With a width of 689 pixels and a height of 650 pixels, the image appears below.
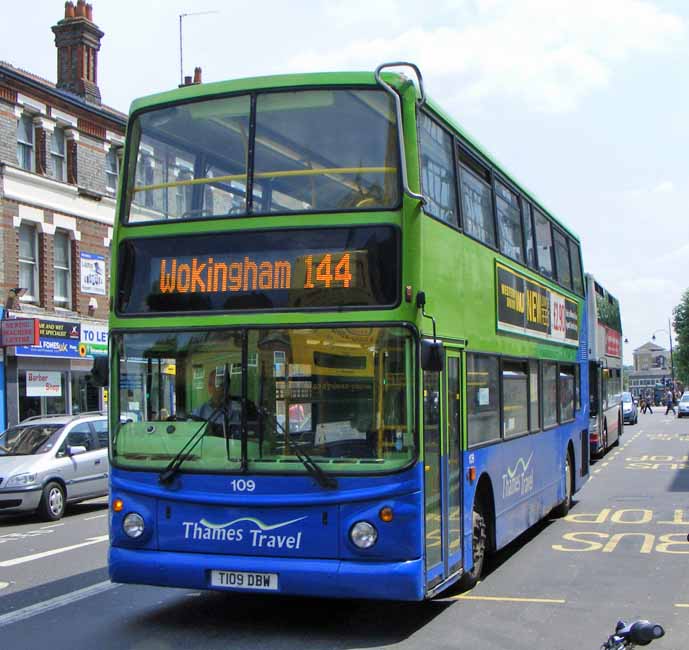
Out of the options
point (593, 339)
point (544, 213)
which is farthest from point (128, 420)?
point (593, 339)

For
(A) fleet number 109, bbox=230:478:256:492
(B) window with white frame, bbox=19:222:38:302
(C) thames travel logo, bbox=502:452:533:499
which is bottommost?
(C) thames travel logo, bbox=502:452:533:499

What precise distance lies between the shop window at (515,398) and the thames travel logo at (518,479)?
0.37 meters

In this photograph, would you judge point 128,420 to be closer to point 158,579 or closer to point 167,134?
point 158,579

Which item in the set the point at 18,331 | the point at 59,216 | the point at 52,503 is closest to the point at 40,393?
the point at 18,331

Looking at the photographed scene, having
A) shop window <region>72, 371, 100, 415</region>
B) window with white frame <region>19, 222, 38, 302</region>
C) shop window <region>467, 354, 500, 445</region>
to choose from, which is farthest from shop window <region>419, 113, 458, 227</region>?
shop window <region>72, 371, 100, 415</region>

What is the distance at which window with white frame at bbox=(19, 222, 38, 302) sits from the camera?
27.9 meters

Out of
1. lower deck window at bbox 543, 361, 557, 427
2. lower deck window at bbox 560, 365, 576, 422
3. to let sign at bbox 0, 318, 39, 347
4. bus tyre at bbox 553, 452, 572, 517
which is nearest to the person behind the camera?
lower deck window at bbox 543, 361, 557, 427

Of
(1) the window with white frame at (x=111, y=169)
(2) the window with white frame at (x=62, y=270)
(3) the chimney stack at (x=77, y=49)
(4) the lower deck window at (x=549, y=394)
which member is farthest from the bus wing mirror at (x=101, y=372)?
(3) the chimney stack at (x=77, y=49)

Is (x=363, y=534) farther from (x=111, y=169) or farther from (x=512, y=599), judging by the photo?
(x=111, y=169)

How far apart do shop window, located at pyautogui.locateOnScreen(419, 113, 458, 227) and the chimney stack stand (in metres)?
25.2

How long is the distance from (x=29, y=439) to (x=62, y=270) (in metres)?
13.1

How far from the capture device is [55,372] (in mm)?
29219

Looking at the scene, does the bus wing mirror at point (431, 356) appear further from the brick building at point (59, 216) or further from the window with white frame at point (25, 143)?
the window with white frame at point (25, 143)

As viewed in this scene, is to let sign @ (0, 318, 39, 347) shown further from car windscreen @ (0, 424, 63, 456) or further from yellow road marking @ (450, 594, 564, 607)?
yellow road marking @ (450, 594, 564, 607)
